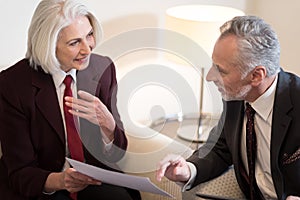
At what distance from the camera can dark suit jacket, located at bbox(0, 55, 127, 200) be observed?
1.54 meters

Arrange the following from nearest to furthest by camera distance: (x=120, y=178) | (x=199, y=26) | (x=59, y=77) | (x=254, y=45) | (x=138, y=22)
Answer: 1. (x=120, y=178)
2. (x=254, y=45)
3. (x=59, y=77)
4. (x=199, y=26)
5. (x=138, y=22)

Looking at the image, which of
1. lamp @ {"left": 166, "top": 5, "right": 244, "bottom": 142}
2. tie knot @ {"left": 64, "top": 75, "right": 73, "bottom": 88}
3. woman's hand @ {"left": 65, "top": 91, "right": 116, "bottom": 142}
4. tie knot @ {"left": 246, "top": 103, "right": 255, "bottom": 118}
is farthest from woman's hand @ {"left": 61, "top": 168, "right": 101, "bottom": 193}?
tie knot @ {"left": 246, "top": 103, "right": 255, "bottom": 118}

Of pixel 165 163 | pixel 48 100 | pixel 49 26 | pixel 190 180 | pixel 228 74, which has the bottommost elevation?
pixel 190 180

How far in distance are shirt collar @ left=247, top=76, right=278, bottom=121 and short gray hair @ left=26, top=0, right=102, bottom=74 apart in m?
0.63

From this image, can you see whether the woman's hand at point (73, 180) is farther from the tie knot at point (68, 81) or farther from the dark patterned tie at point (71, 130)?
the tie knot at point (68, 81)

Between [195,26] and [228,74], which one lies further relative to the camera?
[195,26]

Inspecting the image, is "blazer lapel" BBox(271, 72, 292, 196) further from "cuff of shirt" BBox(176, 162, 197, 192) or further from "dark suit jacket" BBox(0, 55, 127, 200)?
"dark suit jacket" BBox(0, 55, 127, 200)

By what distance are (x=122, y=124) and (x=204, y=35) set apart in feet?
1.88

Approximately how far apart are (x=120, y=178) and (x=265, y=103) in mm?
524

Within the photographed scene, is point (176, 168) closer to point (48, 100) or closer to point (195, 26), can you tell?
point (48, 100)

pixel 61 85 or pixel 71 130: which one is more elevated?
pixel 61 85

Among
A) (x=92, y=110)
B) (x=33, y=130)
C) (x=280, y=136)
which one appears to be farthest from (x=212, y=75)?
(x=33, y=130)

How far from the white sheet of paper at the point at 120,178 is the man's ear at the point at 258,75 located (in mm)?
430

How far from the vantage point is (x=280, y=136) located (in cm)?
144
